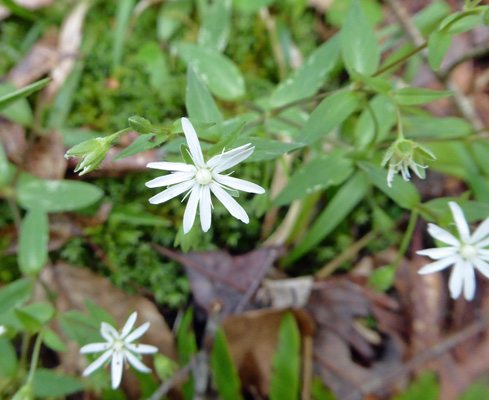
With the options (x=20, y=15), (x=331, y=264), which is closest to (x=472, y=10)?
(x=331, y=264)

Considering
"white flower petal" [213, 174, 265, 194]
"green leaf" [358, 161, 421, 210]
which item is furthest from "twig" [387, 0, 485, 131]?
"white flower petal" [213, 174, 265, 194]

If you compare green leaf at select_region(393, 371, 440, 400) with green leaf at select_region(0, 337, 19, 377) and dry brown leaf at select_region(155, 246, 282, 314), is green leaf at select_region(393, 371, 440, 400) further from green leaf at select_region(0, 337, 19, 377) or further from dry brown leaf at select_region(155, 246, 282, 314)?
green leaf at select_region(0, 337, 19, 377)

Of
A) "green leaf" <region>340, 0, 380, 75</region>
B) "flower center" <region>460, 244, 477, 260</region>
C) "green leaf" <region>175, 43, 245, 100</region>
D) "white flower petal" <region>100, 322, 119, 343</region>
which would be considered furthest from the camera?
"green leaf" <region>175, 43, 245, 100</region>

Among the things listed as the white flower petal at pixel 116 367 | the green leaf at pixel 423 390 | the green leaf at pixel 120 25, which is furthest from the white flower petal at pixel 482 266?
the green leaf at pixel 120 25

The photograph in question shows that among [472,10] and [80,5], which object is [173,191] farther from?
[80,5]

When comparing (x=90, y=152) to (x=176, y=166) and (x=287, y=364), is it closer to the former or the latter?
(x=176, y=166)


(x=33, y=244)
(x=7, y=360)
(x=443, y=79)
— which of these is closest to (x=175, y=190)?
(x=33, y=244)
